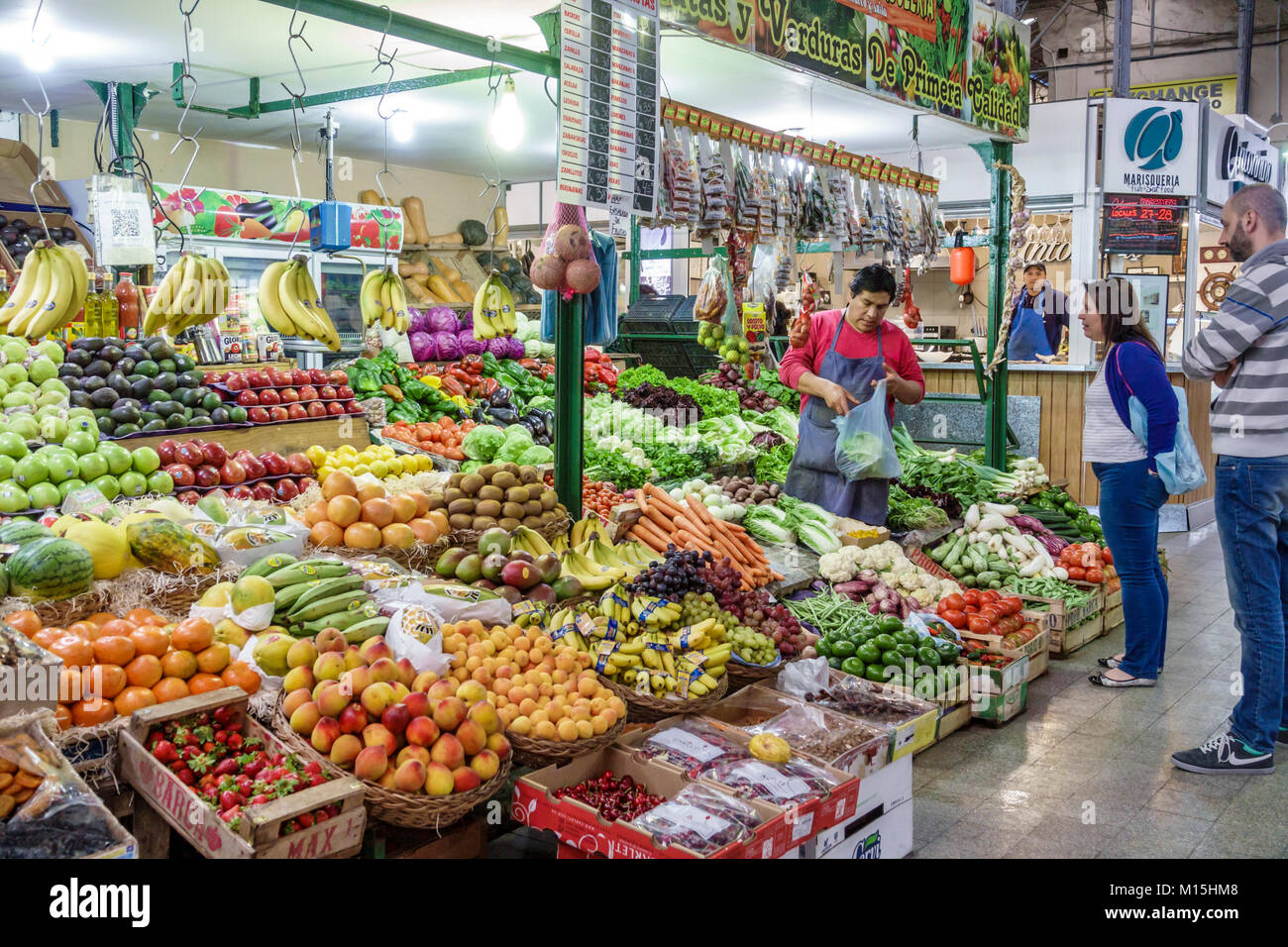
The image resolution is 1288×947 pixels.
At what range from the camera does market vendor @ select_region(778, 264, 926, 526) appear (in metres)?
5.76

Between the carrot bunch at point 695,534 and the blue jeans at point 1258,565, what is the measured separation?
2.12 metres

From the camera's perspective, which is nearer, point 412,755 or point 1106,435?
point 412,755

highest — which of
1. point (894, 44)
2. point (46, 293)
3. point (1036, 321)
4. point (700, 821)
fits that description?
point (894, 44)

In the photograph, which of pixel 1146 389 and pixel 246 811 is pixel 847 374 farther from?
pixel 246 811

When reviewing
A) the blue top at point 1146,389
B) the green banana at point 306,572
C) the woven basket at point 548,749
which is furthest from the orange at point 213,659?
the blue top at point 1146,389

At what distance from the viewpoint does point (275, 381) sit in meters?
6.43

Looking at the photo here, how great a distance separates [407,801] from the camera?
2.77 meters

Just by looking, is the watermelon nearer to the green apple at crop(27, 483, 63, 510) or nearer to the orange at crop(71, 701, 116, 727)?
the orange at crop(71, 701, 116, 727)

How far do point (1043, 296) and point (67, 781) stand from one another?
9.80 m

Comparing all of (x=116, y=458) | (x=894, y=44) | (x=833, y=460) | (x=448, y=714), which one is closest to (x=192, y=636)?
(x=448, y=714)

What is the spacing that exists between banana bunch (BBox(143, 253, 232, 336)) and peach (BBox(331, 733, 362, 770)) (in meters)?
2.30

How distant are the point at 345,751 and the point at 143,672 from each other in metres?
0.66
